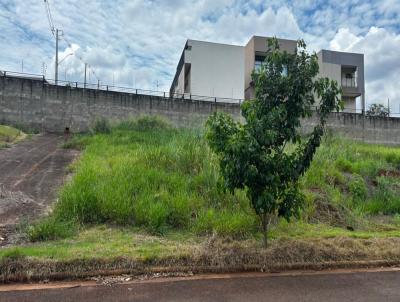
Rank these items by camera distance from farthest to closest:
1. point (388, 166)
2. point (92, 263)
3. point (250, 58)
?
point (250, 58), point (388, 166), point (92, 263)

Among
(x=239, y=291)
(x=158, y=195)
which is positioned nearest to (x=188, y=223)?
(x=158, y=195)

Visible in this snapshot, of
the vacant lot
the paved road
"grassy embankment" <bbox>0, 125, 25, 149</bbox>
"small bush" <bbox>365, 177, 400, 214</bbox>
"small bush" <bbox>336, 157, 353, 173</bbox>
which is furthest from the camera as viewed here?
"grassy embankment" <bbox>0, 125, 25, 149</bbox>

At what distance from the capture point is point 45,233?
16.7ft

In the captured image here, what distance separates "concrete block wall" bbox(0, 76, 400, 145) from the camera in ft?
64.8

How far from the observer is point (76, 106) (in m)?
20.8

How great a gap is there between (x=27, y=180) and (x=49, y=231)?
161 inches

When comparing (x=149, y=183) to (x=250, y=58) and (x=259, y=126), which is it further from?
(x=250, y=58)

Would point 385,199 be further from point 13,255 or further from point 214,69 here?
point 214,69

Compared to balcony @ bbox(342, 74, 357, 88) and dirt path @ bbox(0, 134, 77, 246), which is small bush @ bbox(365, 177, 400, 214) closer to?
dirt path @ bbox(0, 134, 77, 246)

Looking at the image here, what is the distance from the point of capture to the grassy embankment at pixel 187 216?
490 centimetres

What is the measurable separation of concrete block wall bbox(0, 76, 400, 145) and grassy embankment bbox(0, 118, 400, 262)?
34.8 ft

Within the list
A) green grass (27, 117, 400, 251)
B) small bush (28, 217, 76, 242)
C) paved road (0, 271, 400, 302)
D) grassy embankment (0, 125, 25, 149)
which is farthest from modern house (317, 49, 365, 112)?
small bush (28, 217, 76, 242)

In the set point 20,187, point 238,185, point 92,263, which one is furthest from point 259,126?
point 20,187

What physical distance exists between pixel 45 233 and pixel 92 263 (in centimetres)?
131
